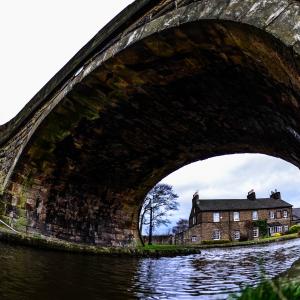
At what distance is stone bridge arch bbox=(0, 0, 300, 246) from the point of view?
3109 mm

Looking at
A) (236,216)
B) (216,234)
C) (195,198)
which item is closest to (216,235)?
(216,234)

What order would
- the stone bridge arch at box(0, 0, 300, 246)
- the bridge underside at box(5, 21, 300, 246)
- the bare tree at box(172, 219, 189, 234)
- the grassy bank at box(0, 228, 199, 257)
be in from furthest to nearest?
the bare tree at box(172, 219, 189, 234), the grassy bank at box(0, 228, 199, 257), the bridge underside at box(5, 21, 300, 246), the stone bridge arch at box(0, 0, 300, 246)

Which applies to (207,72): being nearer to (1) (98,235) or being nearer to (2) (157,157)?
(2) (157,157)

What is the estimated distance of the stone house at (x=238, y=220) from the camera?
4269 cm

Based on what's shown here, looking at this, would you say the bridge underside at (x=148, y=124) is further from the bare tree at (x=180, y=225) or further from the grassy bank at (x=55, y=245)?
the bare tree at (x=180, y=225)

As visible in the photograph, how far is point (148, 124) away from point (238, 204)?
4103cm

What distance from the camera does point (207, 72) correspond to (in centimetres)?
427

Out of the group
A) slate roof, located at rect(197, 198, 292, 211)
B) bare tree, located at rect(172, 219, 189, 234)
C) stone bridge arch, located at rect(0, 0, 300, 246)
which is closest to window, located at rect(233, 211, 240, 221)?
slate roof, located at rect(197, 198, 292, 211)

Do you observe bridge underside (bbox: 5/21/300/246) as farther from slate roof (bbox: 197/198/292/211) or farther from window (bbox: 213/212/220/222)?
slate roof (bbox: 197/198/292/211)

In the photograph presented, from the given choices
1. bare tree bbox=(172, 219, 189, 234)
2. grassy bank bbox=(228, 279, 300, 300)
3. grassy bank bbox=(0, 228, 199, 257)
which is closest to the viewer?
grassy bank bbox=(228, 279, 300, 300)

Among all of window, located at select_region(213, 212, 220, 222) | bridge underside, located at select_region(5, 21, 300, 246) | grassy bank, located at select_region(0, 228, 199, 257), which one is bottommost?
grassy bank, located at select_region(0, 228, 199, 257)

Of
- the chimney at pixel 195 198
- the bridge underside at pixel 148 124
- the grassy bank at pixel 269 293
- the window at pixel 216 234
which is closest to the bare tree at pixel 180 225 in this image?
the chimney at pixel 195 198

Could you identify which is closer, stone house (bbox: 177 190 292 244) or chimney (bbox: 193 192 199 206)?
stone house (bbox: 177 190 292 244)

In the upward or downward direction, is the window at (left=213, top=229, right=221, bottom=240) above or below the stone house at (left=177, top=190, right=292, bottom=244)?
below
